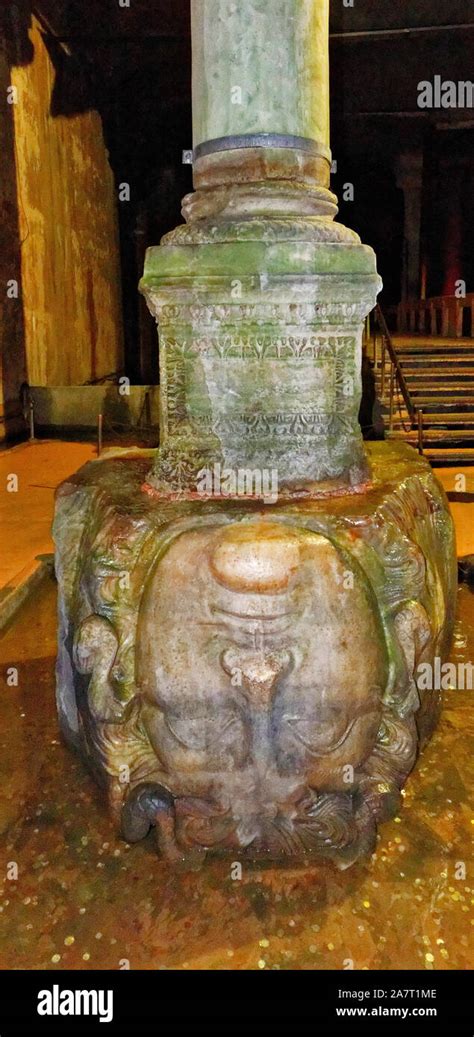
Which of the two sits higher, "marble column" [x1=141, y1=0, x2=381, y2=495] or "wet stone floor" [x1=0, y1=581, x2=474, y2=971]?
"marble column" [x1=141, y1=0, x2=381, y2=495]

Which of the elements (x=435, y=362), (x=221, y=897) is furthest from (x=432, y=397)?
(x=221, y=897)

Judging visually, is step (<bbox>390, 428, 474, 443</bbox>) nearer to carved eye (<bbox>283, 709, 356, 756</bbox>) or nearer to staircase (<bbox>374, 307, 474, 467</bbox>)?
Result: staircase (<bbox>374, 307, 474, 467</bbox>)

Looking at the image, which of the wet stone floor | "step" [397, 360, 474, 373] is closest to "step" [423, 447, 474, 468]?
"step" [397, 360, 474, 373]

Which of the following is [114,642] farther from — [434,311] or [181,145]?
[181,145]

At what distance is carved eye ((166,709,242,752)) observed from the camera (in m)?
2.37

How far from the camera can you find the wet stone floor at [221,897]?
2.00 m

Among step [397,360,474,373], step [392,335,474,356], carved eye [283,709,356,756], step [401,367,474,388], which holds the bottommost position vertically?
carved eye [283,709,356,756]

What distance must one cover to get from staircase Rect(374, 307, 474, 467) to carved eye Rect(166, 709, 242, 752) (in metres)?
6.00

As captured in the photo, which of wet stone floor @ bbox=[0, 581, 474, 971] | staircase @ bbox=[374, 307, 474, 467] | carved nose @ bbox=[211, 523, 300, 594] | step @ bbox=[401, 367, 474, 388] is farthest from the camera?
step @ bbox=[401, 367, 474, 388]

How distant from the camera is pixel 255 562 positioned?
227 cm

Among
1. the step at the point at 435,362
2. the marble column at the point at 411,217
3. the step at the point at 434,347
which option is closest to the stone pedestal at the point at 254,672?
the step at the point at 435,362

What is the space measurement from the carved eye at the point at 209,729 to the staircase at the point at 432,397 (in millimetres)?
5997

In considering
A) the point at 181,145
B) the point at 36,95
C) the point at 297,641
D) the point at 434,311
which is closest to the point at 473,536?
the point at 297,641

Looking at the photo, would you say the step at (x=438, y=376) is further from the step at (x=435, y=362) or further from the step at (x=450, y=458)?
the step at (x=450, y=458)
